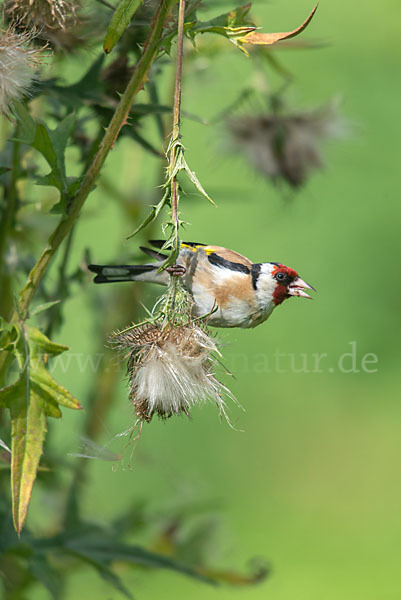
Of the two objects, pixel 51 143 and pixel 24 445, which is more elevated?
pixel 51 143

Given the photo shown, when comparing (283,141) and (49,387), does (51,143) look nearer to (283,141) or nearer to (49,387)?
(49,387)

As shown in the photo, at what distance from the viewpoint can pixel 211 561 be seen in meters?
1.33

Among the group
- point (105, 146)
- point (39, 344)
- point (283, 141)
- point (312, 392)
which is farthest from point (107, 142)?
point (312, 392)

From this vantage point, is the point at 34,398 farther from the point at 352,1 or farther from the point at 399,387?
the point at 352,1

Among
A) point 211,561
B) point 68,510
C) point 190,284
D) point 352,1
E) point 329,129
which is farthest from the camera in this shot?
point 352,1

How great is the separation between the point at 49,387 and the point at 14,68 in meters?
0.31

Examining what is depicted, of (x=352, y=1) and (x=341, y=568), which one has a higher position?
(x=352, y=1)

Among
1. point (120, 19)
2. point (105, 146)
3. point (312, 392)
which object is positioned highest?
point (120, 19)

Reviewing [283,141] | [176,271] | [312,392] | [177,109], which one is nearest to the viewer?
[177,109]

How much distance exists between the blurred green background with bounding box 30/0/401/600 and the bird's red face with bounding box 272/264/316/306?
4.62 feet

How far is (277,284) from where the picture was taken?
0.87 m

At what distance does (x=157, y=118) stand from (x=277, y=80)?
249 centimetres

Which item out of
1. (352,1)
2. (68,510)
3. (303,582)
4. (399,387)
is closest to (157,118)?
(68,510)

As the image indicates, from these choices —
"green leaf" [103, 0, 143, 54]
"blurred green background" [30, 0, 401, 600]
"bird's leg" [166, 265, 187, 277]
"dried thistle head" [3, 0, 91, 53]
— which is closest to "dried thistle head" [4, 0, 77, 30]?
"dried thistle head" [3, 0, 91, 53]
